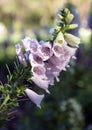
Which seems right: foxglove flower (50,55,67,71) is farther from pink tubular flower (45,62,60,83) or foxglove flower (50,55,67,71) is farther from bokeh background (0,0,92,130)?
bokeh background (0,0,92,130)

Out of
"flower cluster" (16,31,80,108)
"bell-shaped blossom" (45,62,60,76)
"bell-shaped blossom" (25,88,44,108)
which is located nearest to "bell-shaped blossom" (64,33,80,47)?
"flower cluster" (16,31,80,108)

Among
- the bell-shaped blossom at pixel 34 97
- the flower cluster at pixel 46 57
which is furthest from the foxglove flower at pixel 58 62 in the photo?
the bell-shaped blossom at pixel 34 97

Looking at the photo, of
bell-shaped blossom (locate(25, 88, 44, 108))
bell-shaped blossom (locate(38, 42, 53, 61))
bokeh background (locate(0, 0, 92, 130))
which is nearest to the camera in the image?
bell-shaped blossom (locate(38, 42, 53, 61))

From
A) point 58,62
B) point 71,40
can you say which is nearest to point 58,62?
point 58,62

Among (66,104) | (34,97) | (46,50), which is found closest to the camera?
(46,50)

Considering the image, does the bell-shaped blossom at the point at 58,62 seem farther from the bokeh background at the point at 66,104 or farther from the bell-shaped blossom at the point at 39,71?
the bokeh background at the point at 66,104

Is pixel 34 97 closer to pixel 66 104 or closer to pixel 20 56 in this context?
pixel 20 56

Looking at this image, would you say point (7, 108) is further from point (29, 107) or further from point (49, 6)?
point (49, 6)

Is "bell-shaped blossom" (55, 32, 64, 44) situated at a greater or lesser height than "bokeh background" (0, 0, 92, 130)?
lesser
